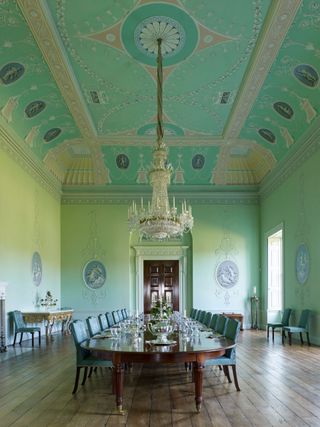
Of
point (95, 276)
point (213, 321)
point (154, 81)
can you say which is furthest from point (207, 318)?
point (95, 276)

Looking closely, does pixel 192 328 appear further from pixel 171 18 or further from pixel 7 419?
pixel 171 18

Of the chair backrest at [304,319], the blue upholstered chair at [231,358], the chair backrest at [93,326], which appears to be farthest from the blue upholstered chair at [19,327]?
the chair backrest at [304,319]

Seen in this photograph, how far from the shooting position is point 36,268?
13.2 metres

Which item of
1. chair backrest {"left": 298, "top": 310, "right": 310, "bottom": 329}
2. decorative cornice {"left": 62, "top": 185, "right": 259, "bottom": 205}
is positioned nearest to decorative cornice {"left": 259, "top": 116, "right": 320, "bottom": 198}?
decorative cornice {"left": 62, "top": 185, "right": 259, "bottom": 205}

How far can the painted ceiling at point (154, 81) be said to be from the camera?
7863mm

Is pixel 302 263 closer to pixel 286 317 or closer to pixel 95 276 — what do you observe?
pixel 286 317

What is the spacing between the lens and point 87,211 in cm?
1642

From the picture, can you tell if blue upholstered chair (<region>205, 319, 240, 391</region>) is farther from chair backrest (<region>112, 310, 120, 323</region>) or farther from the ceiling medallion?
the ceiling medallion

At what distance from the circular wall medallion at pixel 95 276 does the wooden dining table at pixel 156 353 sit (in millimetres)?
9981

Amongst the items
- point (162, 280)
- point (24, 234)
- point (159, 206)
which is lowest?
point (162, 280)

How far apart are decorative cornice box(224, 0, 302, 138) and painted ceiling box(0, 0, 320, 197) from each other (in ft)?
0.08

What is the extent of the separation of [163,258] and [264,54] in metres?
9.12

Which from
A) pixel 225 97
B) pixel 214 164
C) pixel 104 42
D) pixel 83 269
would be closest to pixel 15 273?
pixel 83 269

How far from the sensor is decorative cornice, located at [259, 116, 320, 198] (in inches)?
430
